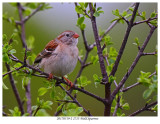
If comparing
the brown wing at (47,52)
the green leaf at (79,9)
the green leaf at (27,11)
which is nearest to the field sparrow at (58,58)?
the brown wing at (47,52)

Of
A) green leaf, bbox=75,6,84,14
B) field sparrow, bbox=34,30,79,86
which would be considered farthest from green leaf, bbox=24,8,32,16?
green leaf, bbox=75,6,84,14

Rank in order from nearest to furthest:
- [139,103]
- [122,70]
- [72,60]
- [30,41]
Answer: [72,60]
[30,41]
[122,70]
[139,103]

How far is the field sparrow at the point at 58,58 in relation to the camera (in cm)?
335

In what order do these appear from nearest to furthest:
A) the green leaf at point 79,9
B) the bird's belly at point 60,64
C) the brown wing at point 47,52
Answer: the green leaf at point 79,9, the bird's belly at point 60,64, the brown wing at point 47,52

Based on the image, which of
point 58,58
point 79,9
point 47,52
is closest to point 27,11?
point 47,52

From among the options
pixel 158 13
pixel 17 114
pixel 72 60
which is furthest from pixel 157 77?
pixel 72 60

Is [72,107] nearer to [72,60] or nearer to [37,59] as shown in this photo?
[72,60]

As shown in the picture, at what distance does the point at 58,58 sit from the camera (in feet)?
11.1

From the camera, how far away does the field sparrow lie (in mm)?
3350

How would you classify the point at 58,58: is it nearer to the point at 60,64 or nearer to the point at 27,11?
the point at 60,64

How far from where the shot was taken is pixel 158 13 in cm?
246

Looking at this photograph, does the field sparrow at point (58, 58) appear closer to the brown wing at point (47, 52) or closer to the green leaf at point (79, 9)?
the brown wing at point (47, 52)

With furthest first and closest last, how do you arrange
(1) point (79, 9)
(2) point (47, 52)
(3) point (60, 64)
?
(2) point (47, 52) → (3) point (60, 64) → (1) point (79, 9)

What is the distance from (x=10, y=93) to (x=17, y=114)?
1.85 metres
